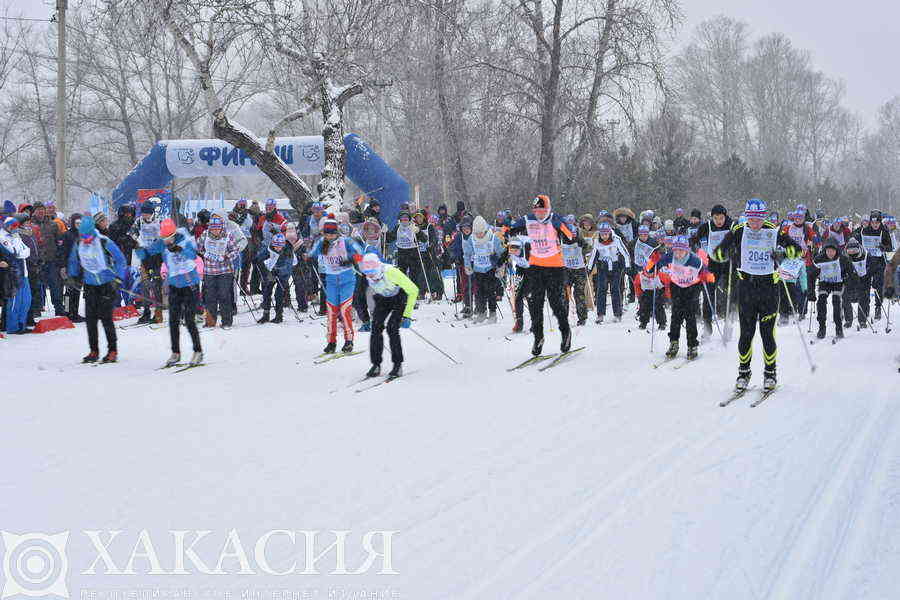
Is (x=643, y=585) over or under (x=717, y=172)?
under

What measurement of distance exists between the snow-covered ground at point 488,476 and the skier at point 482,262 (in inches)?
158

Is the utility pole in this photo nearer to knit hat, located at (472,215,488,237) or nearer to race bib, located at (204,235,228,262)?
race bib, located at (204,235,228,262)

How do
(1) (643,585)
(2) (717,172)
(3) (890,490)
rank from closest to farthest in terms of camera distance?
(1) (643,585), (3) (890,490), (2) (717,172)

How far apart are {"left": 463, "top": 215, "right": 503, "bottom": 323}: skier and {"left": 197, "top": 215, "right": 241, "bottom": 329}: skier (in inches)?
151

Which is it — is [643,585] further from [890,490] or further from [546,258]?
[546,258]

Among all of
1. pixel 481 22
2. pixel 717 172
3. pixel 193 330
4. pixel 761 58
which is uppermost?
pixel 761 58

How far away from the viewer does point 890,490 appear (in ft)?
18.3

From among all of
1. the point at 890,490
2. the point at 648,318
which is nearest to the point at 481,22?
the point at 648,318

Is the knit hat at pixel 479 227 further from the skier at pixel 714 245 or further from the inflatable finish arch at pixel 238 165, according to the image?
the inflatable finish arch at pixel 238 165

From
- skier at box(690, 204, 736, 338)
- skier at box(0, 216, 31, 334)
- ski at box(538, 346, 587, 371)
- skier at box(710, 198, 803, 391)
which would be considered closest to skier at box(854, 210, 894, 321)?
skier at box(690, 204, 736, 338)

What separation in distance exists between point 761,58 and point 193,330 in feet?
198

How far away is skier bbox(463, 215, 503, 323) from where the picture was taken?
567 inches

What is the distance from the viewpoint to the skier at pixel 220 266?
14828 mm

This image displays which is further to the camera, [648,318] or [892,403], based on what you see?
[648,318]
